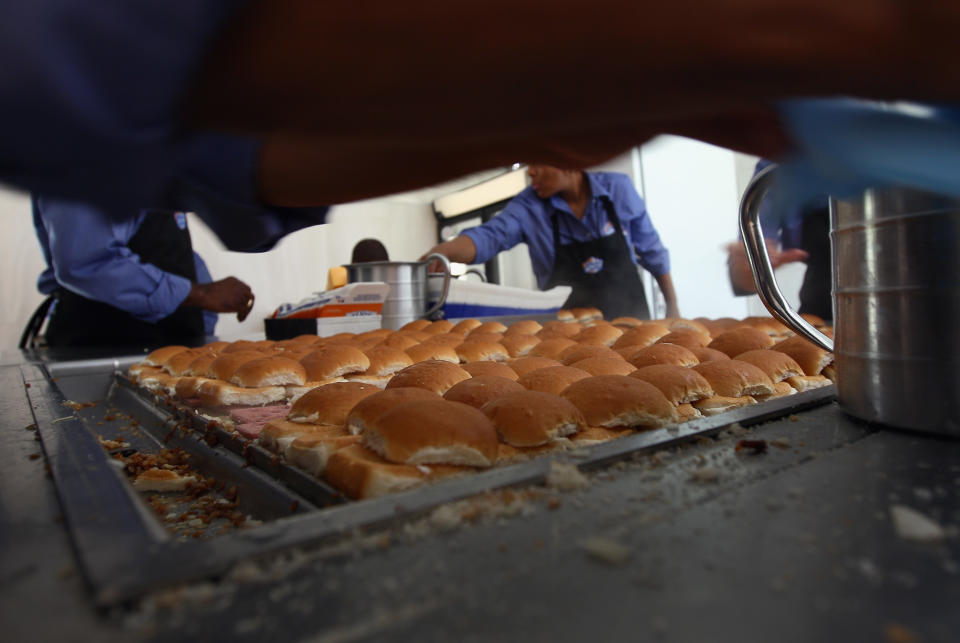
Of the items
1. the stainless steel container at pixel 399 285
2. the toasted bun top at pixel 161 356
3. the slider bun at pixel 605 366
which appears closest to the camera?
the slider bun at pixel 605 366

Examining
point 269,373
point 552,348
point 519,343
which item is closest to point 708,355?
point 552,348

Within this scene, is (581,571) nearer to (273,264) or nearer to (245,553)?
(245,553)

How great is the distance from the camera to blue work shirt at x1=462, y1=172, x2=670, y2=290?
428 centimetres

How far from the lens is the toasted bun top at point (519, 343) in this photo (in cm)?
199

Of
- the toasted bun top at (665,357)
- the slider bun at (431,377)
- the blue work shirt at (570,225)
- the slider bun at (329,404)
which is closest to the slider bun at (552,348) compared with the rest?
the toasted bun top at (665,357)

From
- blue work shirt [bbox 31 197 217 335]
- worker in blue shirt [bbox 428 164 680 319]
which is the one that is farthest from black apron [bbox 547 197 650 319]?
blue work shirt [bbox 31 197 217 335]

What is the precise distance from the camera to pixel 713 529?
0.55 metres

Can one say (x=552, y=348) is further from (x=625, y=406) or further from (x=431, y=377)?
A: (x=625, y=406)

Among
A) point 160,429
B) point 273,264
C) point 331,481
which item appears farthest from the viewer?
point 273,264

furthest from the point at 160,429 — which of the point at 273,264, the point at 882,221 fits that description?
the point at 273,264

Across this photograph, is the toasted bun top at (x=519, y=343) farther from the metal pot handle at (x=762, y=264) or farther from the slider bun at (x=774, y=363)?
the metal pot handle at (x=762, y=264)

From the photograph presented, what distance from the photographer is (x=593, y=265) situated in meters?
4.43

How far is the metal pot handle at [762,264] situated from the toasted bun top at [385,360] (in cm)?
107

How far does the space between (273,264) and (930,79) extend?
9856 mm
